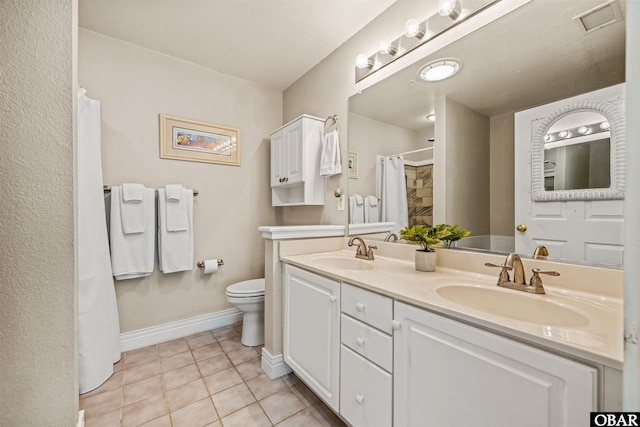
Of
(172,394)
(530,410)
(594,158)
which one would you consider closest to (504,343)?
(530,410)

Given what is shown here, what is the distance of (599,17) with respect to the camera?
98cm

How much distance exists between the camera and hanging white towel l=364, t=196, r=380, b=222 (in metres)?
1.90

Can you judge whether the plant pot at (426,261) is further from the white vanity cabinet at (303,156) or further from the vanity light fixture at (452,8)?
the vanity light fixture at (452,8)

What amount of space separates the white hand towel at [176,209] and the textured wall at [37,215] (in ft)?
3.97

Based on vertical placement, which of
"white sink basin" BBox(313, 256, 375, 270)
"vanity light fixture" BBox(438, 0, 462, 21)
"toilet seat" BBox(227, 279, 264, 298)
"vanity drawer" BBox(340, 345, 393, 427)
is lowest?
"vanity drawer" BBox(340, 345, 393, 427)

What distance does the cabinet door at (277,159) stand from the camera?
2.44m

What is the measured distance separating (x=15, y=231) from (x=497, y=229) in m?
1.96

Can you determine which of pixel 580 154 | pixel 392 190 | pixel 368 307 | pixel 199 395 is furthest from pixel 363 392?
pixel 580 154

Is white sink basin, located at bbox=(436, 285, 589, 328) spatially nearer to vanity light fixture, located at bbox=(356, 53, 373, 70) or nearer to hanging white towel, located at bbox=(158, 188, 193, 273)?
vanity light fixture, located at bbox=(356, 53, 373, 70)

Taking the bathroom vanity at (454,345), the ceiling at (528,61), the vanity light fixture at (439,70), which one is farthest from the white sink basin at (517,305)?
the vanity light fixture at (439,70)

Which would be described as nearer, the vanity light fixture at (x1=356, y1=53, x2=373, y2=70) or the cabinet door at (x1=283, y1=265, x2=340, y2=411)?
the cabinet door at (x1=283, y1=265, x2=340, y2=411)

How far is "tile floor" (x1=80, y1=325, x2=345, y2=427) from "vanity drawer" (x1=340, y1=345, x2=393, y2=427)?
28 cm

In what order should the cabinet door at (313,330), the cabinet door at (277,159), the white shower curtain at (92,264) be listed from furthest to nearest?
the cabinet door at (277,159), the white shower curtain at (92,264), the cabinet door at (313,330)

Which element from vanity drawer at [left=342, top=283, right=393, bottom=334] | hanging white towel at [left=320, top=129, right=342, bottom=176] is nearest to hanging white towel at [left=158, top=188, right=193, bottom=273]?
hanging white towel at [left=320, top=129, right=342, bottom=176]
